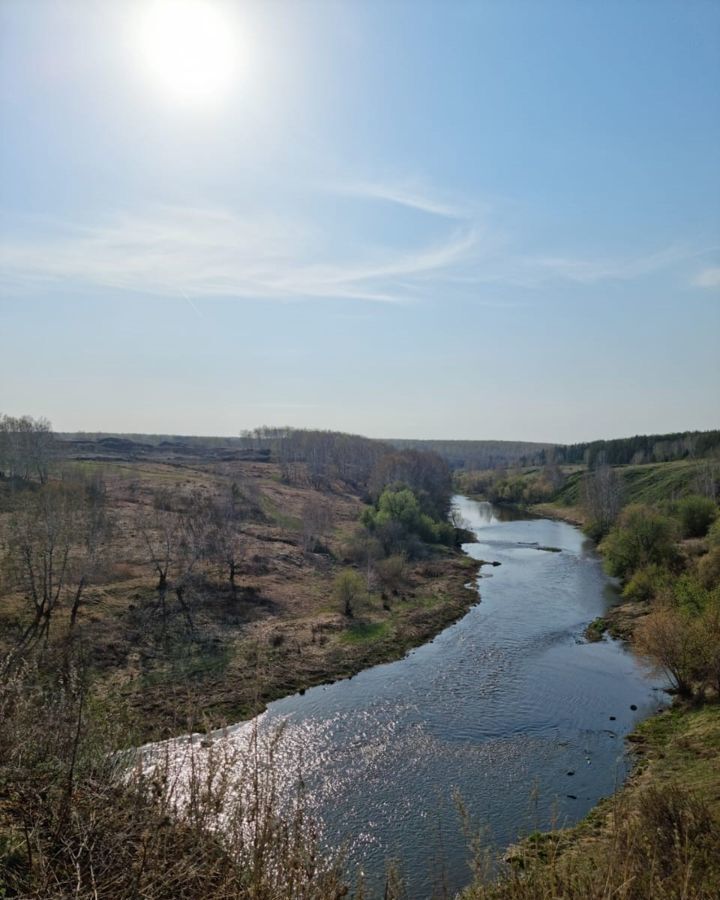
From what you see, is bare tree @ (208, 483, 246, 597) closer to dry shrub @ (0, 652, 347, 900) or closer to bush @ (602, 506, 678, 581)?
bush @ (602, 506, 678, 581)

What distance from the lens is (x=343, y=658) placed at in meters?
35.4

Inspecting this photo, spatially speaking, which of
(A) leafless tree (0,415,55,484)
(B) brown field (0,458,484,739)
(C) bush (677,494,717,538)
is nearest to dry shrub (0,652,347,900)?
(B) brown field (0,458,484,739)

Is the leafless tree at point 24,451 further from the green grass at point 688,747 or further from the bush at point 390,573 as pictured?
the green grass at point 688,747

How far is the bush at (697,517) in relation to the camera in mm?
60688

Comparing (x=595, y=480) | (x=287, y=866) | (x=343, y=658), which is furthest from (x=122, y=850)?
(x=595, y=480)

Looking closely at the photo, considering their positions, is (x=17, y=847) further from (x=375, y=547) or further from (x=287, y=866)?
(x=375, y=547)

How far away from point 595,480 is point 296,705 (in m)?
73.4

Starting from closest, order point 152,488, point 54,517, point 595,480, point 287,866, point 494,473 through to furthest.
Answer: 1. point 287,866
2. point 54,517
3. point 152,488
4. point 595,480
5. point 494,473

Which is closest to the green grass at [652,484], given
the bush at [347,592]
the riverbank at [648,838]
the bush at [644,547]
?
the bush at [644,547]

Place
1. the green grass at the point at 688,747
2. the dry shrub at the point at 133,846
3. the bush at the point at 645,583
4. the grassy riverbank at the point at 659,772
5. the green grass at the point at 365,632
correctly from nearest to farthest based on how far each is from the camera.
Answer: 1. the dry shrub at the point at 133,846
2. the grassy riverbank at the point at 659,772
3. the green grass at the point at 688,747
4. the green grass at the point at 365,632
5. the bush at the point at 645,583

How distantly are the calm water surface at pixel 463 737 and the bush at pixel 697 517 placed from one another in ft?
79.4

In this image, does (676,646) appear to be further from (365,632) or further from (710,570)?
(365,632)

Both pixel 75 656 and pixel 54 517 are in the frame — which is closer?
pixel 75 656

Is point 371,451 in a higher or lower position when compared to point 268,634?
higher
